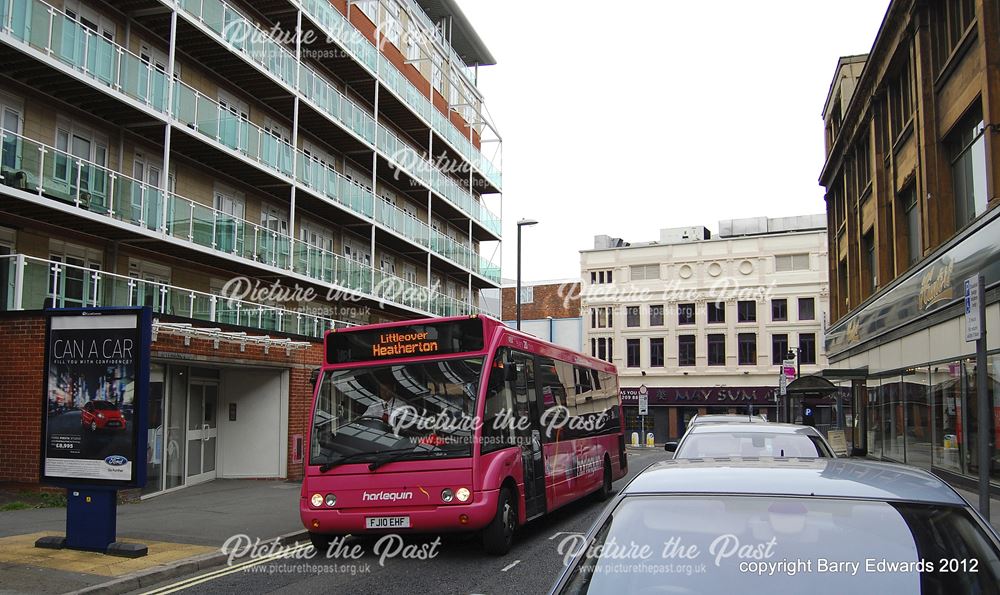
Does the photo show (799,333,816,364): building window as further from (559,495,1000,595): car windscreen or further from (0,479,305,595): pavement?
(559,495,1000,595): car windscreen

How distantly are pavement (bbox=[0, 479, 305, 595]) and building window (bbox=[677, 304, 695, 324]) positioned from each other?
145 ft

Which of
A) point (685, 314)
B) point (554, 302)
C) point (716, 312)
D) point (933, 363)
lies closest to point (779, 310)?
point (716, 312)

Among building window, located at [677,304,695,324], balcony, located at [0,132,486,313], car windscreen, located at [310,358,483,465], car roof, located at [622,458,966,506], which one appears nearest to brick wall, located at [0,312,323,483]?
balcony, located at [0,132,486,313]

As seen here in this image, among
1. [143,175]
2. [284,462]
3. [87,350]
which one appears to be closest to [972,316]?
[87,350]

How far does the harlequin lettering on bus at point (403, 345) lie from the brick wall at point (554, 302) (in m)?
54.6

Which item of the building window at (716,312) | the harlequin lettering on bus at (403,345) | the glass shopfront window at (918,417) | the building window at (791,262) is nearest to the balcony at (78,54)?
the harlequin lettering on bus at (403,345)

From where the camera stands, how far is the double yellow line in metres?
8.13

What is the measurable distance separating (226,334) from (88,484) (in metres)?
8.88

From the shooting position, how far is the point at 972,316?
25.3 ft

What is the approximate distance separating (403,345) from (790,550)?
7171 mm

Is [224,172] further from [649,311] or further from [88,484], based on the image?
[649,311]

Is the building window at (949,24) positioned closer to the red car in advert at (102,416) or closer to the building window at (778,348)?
the red car in advert at (102,416)

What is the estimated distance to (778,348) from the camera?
55.6 metres

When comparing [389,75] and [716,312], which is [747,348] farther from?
[389,75]
